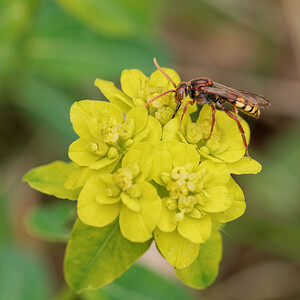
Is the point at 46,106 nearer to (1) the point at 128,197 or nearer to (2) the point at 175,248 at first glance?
(1) the point at 128,197

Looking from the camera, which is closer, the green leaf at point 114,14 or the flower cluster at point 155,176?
the flower cluster at point 155,176

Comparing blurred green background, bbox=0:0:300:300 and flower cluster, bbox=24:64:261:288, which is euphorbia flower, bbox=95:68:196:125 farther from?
blurred green background, bbox=0:0:300:300

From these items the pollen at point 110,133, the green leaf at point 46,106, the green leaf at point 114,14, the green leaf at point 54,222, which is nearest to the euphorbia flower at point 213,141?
the pollen at point 110,133

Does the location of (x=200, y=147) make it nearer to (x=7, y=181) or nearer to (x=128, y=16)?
(x=128, y=16)

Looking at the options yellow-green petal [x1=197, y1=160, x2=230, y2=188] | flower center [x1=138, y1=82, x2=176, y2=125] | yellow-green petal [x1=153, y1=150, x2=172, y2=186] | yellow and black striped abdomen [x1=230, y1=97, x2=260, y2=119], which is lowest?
yellow-green petal [x1=153, y1=150, x2=172, y2=186]

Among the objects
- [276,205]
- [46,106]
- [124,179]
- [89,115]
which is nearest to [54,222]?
[89,115]

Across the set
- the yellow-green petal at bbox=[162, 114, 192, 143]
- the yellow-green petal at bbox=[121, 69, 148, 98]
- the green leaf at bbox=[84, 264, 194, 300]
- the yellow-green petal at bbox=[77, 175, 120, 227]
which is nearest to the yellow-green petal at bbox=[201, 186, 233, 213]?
the yellow-green petal at bbox=[162, 114, 192, 143]

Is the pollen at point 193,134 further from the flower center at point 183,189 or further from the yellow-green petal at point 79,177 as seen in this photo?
the yellow-green petal at point 79,177
